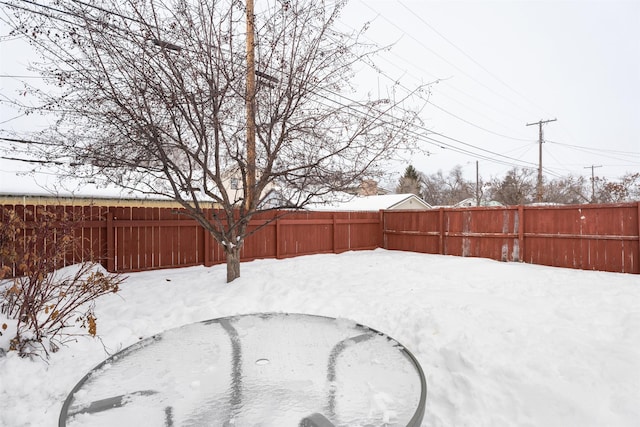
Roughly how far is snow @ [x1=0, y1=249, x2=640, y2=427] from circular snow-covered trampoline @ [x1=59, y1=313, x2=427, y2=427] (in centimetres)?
71

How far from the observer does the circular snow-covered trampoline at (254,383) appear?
4.34 feet

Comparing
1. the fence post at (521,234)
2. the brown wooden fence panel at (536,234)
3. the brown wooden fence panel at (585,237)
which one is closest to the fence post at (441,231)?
the brown wooden fence panel at (536,234)

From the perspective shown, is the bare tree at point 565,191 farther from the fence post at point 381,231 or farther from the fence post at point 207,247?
the fence post at point 207,247

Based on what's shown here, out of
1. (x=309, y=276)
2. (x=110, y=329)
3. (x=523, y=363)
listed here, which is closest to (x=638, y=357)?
(x=523, y=363)

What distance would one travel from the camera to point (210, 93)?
3996 mm

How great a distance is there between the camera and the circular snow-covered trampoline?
4.34 feet

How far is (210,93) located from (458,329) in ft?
13.4

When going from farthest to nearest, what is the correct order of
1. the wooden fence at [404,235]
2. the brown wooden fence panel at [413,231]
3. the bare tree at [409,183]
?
the bare tree at [409,183]
the brown wooden fence panel at [413,231]
the wooden fence at [404,235]

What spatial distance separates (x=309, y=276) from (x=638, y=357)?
3.97m

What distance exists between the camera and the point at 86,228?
531 centimetres

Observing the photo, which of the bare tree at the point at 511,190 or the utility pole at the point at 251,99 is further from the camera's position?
the bare tree at the point at 511,190

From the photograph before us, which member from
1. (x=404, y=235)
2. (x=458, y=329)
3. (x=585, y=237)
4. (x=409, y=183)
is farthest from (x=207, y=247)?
(x=409, y=183)

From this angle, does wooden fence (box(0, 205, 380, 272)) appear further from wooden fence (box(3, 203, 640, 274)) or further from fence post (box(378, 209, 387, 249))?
fence post (box(378, 209, 387, 249))

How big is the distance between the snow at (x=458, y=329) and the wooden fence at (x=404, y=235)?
61cm
